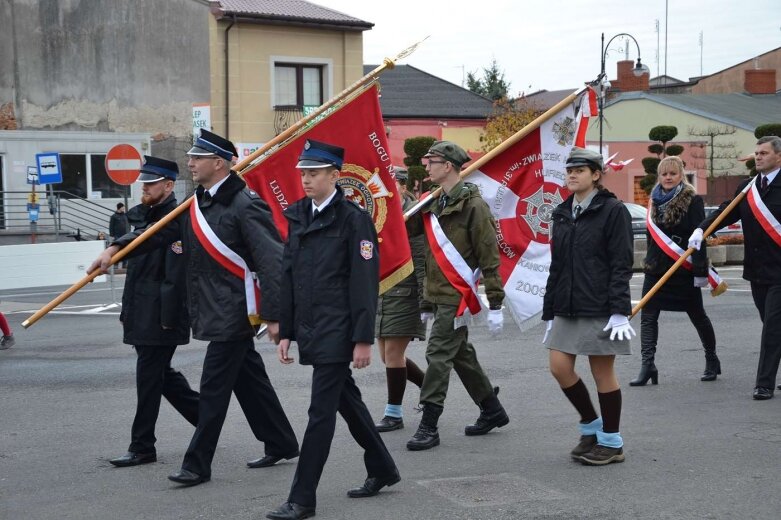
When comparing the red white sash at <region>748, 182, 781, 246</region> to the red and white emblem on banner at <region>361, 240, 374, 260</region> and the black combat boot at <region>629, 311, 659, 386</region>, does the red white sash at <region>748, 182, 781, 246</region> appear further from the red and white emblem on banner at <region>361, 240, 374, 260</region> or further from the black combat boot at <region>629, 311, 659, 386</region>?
the red and white emblem on banner at <region>361, 240, 374, 260</region>

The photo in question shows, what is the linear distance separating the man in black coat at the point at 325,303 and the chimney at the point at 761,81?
60.9 meters

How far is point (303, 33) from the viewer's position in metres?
36.8

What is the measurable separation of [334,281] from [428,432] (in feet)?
5.98

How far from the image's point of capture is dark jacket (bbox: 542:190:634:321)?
6207 millimetres

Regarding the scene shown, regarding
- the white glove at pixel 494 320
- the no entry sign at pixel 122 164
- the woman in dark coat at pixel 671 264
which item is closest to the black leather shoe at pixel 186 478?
the white glove at pixel 494 320

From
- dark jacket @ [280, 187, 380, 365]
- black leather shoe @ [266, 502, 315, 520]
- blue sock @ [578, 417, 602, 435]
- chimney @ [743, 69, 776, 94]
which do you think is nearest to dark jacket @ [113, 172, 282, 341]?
dark jacket @ [280, 187, 380, 365]

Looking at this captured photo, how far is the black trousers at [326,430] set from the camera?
5273mm

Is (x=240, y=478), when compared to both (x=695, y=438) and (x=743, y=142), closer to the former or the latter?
(x=695, y=438)

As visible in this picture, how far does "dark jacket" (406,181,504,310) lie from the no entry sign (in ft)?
46.0

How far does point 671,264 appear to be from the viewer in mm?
9180

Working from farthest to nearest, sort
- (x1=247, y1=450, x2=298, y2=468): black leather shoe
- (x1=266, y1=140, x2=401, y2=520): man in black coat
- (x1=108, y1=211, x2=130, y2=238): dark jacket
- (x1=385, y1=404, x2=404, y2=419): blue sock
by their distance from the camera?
(x1=108, y1=211, x2=130, y2=238): dark jacket
(x1=385, y1=404, x2=404, y2=419): blue sock
(x1=247, y1=450, x2=298, y2=468): black leather shoe
(x1=266, y1=140, x2=401, y2=520): man in black coat

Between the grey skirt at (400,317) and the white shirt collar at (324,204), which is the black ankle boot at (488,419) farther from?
the white shirt collar at (324,204)

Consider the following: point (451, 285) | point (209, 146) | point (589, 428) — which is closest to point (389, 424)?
point (451, 285)

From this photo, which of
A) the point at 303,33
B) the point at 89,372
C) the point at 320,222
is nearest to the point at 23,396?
the point at 89,372
